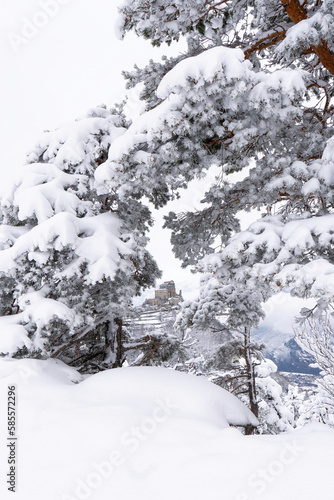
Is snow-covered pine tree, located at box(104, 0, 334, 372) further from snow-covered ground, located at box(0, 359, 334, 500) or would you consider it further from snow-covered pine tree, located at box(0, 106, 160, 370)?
snow-covered ground, located at box(0, 359, 334, 500)

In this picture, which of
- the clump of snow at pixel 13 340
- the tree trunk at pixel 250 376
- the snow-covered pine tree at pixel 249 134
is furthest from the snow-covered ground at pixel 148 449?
the tree trunk at pixel 250 376

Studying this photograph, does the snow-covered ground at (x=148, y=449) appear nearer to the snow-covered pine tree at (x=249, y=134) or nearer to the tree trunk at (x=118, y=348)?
the snow-covered pine tree at (x=249, y=134)

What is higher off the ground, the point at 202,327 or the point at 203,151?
the point at 203,151

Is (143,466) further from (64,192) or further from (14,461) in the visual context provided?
(64,192)

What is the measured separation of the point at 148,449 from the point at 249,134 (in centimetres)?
401

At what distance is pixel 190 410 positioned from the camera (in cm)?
346

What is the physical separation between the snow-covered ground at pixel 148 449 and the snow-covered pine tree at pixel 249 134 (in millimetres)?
1706

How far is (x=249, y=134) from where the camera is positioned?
4.56m

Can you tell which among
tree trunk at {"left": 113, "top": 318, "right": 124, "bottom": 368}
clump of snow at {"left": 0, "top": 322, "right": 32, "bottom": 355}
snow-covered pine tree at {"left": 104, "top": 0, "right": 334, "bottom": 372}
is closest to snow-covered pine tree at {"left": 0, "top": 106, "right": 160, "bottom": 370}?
clump of snow at {"left": 0, "top": 322, "right": 32, "bottom": 355}

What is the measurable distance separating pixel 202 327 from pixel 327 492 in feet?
25.1

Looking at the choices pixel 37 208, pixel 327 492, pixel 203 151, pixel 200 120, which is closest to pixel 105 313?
pixel 37 208

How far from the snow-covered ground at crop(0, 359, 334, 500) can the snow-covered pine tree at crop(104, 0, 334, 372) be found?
171 cm

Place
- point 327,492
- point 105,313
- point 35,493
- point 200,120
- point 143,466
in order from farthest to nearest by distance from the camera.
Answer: point 105,313 → point 200,120 → point 143,466 → point 35,493 → point 327,492

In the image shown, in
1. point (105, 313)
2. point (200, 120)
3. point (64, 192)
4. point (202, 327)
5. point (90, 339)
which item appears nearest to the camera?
point (200, 120)
